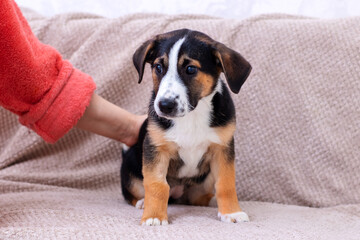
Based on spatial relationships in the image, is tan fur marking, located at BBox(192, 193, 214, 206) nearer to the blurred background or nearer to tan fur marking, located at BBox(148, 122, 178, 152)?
tan fur marking, located at BBox(148, 122, 178, 152)

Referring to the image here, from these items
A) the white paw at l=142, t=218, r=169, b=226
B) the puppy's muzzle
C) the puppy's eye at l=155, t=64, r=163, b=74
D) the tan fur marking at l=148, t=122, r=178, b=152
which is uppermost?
the puppy's eye at l=155, t=64, r=163, b=74

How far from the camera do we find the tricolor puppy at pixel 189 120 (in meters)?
2.09

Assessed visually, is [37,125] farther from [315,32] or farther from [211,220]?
[315,32]

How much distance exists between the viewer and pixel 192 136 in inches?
89.4

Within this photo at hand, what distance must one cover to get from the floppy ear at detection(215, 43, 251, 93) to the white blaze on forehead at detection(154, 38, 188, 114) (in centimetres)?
22

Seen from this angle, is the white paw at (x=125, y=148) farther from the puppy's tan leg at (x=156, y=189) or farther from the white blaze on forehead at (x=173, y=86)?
the white blaze on forehead at (x=173, y=86)

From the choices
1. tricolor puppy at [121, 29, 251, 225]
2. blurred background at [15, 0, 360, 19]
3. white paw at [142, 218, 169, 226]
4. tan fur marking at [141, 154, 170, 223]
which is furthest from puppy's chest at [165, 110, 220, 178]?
blurred background at [15, 0, 360, 19]

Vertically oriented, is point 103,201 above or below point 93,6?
below

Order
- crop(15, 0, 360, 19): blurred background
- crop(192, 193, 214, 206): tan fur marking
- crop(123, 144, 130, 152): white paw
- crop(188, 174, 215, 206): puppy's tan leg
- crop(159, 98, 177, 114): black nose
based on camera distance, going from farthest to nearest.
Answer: crop(15, 0, 360, 19): blurred background, crop(123, 144, 130, 152): white paw, crop(192, 193, 214, 206): tan fur marking, crop(188, 174, 215, 206): puppy's tan leg, crop(159, 98, 177, 114): black nose

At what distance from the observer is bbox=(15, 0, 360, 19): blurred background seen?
3.46m

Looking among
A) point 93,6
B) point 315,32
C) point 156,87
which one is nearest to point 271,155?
point 315,32

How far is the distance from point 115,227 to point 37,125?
0.92 m

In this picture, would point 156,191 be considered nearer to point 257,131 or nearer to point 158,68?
point 158,68

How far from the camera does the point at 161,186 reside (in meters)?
2.20
